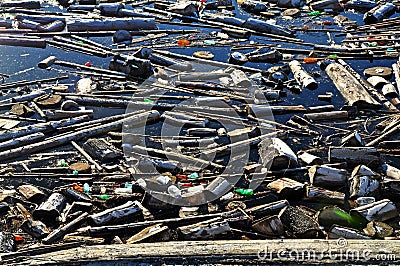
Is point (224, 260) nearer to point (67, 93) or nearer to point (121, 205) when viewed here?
point (121, 205)

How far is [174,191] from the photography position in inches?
293

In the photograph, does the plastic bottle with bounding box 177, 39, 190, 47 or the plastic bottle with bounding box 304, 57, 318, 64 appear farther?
the plastic bottle with bounding box 177, 39, 190, 47

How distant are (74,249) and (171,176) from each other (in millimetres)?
2166

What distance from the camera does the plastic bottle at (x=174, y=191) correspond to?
24.2 feet

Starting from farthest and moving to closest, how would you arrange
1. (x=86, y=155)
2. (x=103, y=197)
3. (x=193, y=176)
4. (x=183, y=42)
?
(x=183, y=42) → (x=86, y=155) → (x=193, y=176) → (x=103, y=197)

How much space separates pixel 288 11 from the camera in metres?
15.2

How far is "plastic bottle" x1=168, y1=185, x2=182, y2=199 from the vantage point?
24.2ft

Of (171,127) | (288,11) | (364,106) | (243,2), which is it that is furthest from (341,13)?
(171,127)

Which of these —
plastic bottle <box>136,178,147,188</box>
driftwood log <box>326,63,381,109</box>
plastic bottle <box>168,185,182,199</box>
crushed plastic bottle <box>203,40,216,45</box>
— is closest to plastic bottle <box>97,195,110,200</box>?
plastic bottle <box>136,178,147,188</box>

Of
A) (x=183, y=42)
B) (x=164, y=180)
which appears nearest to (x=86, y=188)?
(x=164, y=180)

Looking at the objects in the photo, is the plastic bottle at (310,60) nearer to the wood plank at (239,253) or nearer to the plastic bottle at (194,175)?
the plastic bottle at (194,175)

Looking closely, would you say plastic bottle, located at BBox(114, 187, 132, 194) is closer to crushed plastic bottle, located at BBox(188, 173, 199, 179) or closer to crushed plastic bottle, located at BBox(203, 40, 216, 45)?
crushed plastic bottle, located at BBox(188, 173, 199, 179)

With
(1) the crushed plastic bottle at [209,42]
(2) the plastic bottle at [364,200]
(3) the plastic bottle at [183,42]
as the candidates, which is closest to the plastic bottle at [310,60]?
(1) the crushed plastic bottle at [209,42]

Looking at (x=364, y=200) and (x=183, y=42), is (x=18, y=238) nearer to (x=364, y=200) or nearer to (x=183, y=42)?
(x=364, y=200)
